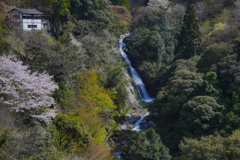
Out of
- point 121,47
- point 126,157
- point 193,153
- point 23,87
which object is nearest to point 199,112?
point 193,153

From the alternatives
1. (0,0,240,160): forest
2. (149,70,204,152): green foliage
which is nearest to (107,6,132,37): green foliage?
(0,0,240,160): forest

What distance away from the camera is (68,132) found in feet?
44.6

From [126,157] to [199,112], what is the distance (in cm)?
637

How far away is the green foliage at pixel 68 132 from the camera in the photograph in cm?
1342

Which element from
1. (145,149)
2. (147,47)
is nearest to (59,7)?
(147,47)

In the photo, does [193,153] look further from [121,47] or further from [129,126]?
[121,47]

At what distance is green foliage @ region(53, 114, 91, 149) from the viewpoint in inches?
528

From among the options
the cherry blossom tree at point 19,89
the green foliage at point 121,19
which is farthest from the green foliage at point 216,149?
the green foliage at point 121,19

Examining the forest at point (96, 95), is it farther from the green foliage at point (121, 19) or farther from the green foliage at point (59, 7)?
the green foliage at point (121, 19)

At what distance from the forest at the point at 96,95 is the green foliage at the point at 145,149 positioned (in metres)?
0.06

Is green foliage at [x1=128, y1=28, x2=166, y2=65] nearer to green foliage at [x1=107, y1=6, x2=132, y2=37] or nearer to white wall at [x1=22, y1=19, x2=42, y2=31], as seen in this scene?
green foliage at [x1=107, y1=6, x2=132, y2=37]

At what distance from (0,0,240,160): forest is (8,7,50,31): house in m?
0.79

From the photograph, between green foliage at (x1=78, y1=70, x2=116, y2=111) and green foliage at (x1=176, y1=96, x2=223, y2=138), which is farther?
green foliage at (x1=78, y1=70, x2=116, y2=111)

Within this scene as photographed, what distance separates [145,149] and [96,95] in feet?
26.8
